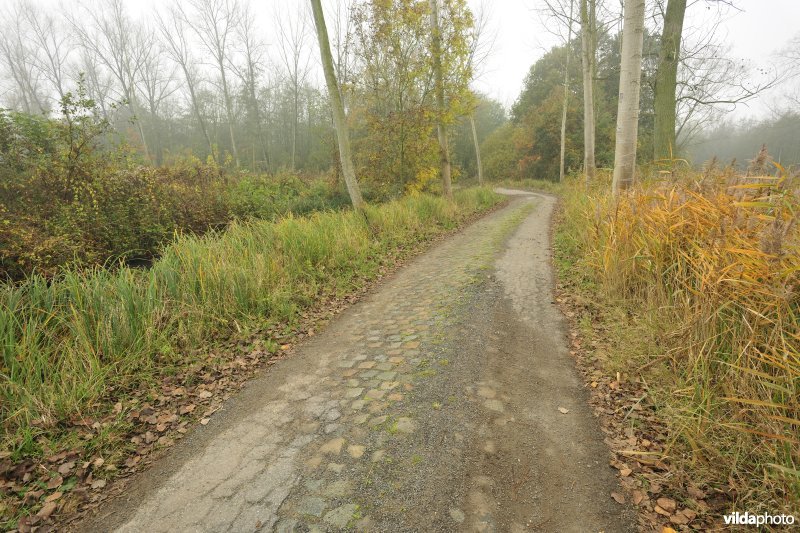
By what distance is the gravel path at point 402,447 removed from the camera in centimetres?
218

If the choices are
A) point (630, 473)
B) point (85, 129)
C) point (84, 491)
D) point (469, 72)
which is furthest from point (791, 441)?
point (469, 72)

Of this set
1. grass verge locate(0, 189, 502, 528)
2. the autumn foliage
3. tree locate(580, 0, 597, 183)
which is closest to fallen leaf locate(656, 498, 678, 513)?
the autumn foliage

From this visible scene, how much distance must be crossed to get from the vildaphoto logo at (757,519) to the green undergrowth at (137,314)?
451 cm

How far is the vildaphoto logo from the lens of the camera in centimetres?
181

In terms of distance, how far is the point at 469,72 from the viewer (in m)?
12.4

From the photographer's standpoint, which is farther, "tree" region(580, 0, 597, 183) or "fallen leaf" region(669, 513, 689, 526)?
"tree" region(580, 0, 597, 183)

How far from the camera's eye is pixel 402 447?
2.65 metres

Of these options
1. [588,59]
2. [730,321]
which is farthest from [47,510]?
[588,59]

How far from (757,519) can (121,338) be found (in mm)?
5230

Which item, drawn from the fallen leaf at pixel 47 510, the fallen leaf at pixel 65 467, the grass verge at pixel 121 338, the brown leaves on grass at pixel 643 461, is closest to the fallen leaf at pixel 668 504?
the brown leaves on grass at pixel 643 461

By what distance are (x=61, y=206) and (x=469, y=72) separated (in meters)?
11.8

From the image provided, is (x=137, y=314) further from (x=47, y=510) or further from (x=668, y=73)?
(x=668, y=73)

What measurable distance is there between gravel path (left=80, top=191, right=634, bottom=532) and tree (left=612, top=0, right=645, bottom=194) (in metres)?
3.15

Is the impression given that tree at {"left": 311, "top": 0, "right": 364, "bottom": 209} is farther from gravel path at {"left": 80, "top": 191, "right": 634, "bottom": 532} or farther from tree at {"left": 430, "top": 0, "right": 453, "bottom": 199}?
gravel path at {"left": 80, "top": 191, "right": 634, "bottom": 532}
